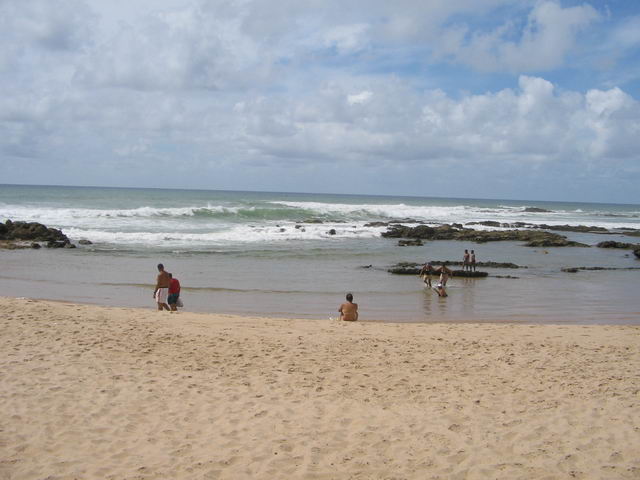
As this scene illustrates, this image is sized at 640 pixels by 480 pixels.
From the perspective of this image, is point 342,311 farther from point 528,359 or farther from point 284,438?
point 284,438

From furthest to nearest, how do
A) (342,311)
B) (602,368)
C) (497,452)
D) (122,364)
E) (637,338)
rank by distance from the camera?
(342,311) → (637,338) → (602,368) → (122,364) → (497,452)

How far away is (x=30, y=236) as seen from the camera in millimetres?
26297

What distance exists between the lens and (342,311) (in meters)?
11.6

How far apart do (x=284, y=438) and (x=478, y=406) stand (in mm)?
2444

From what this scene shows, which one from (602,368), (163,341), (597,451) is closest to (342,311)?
(163,341)

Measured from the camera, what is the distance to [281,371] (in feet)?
25.1

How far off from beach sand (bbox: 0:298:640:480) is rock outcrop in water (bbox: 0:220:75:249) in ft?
57.1

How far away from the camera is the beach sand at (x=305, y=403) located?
5.07m

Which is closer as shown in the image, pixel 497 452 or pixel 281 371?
pixel 497 452

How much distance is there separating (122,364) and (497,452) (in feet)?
16.4

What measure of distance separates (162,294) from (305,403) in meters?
6.84

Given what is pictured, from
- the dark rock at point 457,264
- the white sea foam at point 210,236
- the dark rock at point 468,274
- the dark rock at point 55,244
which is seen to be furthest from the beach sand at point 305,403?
the white sea foam at point 210,236

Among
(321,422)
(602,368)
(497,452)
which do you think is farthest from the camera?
(602,368)

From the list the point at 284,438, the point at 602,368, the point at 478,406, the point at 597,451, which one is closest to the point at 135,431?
the point at 284,438
